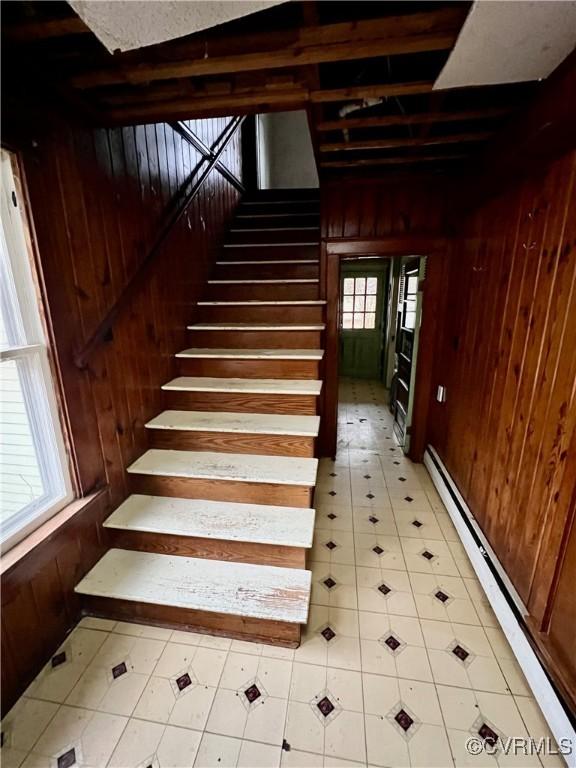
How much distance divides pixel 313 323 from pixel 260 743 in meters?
2.44

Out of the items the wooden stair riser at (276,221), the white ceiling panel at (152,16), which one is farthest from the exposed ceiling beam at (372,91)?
the wooden stair riser at (276,221)

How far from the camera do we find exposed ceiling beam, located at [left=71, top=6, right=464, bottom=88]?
1.07m

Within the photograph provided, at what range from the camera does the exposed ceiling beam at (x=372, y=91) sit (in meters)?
1.37

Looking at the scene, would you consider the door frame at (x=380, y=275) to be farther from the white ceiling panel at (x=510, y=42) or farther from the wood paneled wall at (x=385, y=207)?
the white ceiling panel at (x=510, y=42)

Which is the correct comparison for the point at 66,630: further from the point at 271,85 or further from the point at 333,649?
the point at 271,85

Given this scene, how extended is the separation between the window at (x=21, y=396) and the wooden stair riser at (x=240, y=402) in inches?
35.2

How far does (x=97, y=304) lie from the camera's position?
66.7 inches

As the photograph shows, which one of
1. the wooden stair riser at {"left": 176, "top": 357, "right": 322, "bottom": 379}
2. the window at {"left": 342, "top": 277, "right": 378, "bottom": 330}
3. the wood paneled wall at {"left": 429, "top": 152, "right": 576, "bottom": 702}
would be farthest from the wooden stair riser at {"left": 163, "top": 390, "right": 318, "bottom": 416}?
the window at {"left": 342, "top": 277, "right": 378, "bottom": 330}

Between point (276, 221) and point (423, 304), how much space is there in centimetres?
196

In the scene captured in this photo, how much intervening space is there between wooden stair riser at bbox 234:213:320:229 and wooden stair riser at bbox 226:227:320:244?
0.60 ft

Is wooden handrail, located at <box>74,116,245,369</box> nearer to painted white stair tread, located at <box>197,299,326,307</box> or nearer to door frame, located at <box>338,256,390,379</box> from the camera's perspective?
painted white stair tread, located at <box>197,299,326,307</box>

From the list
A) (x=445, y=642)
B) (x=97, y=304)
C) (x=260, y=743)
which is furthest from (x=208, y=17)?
(x=445, y=642)

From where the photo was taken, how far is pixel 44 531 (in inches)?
56.8

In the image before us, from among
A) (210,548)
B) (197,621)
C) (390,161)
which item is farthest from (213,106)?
(197,621)
